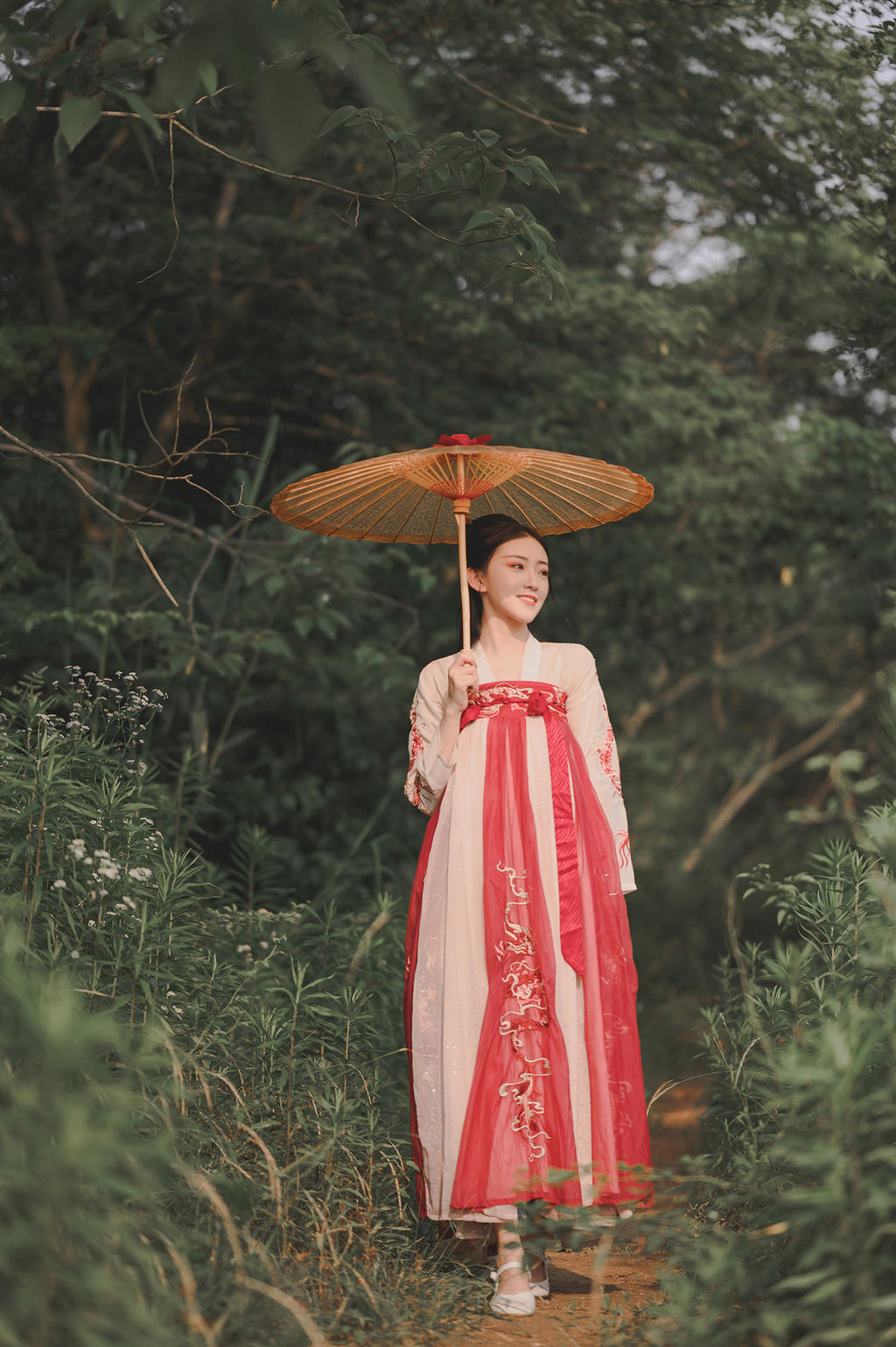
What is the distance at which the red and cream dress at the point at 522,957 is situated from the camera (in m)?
2.99

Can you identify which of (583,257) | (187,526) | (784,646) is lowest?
(784,646)

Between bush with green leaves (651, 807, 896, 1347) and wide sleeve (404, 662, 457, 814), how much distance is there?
0.97 metres

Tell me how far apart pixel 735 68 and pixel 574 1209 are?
465 centimetres

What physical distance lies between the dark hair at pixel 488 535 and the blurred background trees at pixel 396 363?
121 centimetres

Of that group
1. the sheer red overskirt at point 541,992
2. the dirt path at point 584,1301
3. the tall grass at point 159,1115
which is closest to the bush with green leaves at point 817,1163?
the dirt path at point 584,1301

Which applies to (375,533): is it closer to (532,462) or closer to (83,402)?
(532,462)

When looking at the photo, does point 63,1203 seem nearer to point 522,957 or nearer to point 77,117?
point 522,957

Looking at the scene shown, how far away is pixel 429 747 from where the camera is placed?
11.0ft

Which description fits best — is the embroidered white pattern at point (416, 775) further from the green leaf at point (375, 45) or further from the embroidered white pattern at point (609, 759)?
the green leaf at point (375, 45)

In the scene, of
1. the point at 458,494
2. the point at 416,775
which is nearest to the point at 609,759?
the point at 416,775

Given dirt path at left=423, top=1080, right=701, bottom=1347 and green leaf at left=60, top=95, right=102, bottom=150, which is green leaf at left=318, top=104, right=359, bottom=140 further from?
dirt path at left=423, top=1080, right=701, bottom=1347

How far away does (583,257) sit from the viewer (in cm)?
746

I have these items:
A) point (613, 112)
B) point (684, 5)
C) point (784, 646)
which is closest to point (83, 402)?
point (613, 112)

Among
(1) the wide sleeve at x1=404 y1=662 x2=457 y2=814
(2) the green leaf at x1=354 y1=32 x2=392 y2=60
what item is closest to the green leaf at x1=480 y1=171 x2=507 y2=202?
(2) the green leaf at x1=354 y1=32 x2=392 y2=60
